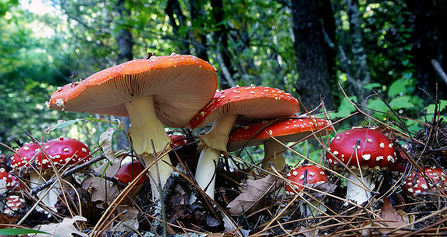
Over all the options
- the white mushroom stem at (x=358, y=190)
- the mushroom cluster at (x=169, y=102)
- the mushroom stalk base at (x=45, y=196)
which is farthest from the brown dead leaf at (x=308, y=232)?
the mushroom stalk base at (x=45, y=196)

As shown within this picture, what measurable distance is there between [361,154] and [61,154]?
7.60 feet

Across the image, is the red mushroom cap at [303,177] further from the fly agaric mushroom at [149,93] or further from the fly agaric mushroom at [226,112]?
the fly agaric mushroom at [149,93]

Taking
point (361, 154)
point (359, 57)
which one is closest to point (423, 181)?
point (361, 154)

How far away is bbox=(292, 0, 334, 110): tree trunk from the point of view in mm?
4926

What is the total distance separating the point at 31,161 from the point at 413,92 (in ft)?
25.1

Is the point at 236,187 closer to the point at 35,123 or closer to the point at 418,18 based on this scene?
the point at 418,18

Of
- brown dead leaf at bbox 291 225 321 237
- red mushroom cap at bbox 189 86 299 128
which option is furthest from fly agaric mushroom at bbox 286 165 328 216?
red mushroom cap at bbox 189 86 299 128

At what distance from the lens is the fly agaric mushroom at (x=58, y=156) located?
6.73 feet

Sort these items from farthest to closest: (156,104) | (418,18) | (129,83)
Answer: (418,18) → (156,104) → (129,83)

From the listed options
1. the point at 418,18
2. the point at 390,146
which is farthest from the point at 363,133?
the point at 418,18

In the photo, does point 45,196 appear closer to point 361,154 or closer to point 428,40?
point 361,154

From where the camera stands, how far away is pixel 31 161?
2070mm

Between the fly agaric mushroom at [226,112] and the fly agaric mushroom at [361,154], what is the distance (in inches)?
19.5

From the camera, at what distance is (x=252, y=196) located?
68.6 inches
